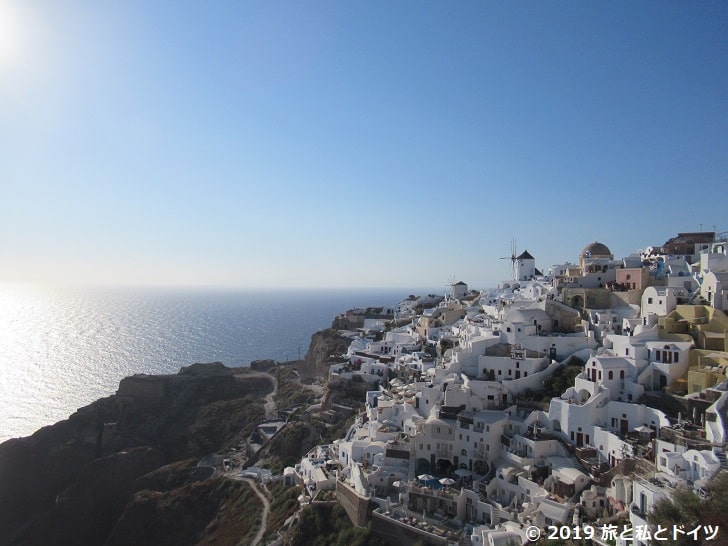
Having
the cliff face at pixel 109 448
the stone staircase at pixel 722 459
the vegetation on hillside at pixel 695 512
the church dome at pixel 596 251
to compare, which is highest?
the church dome at pixel 596 251

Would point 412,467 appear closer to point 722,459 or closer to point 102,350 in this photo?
point 722,459

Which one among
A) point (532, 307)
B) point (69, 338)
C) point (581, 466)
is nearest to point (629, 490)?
point (581, 466)

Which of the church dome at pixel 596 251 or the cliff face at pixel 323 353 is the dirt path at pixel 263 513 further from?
the church dome at pixel 596 251

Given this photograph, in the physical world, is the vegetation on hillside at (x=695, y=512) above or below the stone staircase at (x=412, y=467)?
above

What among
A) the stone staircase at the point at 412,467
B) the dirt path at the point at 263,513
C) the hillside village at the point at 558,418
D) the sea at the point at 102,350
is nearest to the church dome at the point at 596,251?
the hillside village at the point at 558,418

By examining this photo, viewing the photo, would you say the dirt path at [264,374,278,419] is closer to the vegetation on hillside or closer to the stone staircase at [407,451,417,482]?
the stone staircase at [407,451,417,482]

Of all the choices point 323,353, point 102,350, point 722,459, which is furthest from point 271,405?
point 102,350

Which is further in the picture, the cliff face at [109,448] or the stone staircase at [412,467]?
the cliff face at [109,448]
